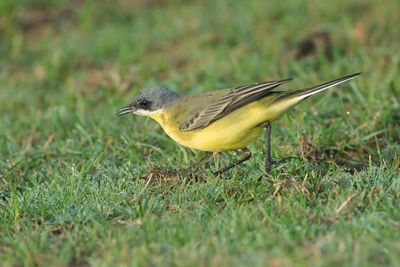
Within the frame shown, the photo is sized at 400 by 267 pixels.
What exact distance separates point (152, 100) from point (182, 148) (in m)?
0.74

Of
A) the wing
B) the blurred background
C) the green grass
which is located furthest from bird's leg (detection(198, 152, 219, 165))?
the blurred background

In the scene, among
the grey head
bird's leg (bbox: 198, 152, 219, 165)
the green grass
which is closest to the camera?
the green grass

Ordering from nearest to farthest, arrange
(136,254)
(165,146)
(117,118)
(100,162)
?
(136,254)
(100,162)
(165,146)
(117,118)

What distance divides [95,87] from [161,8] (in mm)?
3194

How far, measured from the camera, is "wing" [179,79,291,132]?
A: 6617 millimetres

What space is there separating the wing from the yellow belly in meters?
0.04

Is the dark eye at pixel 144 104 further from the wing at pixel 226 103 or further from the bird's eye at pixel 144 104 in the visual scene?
the wing at pixel 226 103

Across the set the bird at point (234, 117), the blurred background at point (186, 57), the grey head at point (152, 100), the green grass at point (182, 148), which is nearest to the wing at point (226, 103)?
the bird at point (234, 117)

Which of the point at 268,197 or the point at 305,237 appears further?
the point at 268,197

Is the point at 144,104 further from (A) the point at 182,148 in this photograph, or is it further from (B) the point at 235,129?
(B) the point at 235,129

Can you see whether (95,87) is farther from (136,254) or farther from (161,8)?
(136,254)

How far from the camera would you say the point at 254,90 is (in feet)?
21.8

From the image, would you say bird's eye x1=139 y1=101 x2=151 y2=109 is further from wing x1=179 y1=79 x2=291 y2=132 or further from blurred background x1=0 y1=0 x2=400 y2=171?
blurred background x1=0 y1=0 x2=400 y2=171

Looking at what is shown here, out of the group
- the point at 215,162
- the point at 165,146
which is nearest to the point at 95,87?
the point at 165,146
